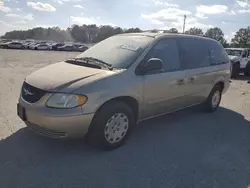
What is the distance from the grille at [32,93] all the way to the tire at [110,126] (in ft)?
2.69

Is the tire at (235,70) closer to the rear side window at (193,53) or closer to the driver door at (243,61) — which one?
the driver door at (243,61)

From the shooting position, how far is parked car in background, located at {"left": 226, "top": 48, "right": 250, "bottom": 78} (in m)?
14.0

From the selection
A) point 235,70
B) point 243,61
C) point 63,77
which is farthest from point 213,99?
point 243,61

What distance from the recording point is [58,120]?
135 inches

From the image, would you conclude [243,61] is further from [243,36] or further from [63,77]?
[243,36]

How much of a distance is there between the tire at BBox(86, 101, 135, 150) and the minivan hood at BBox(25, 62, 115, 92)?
475 millimetres

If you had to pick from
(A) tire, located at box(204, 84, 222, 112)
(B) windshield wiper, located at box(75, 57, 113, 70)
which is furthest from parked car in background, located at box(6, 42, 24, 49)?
(B) windshield wiper, located at box(75, 57, 113, 70)

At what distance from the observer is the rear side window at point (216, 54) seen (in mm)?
6041

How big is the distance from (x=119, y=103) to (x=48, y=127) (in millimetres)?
1072

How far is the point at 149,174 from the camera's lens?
3379 mm

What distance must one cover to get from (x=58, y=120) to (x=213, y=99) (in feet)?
13.7

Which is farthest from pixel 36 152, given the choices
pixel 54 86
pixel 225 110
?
pixel 225 110

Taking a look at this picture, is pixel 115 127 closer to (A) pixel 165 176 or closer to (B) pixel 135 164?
(B) pixel 135 164

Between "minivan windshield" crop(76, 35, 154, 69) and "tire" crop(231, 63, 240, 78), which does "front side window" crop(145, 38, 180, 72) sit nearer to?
"minivan windshield" crop(76, 35, 154, 69)
